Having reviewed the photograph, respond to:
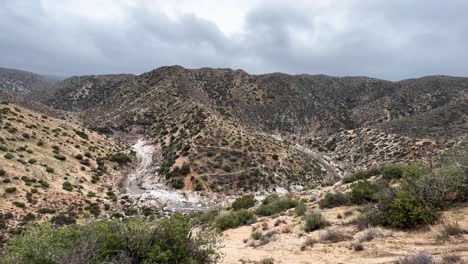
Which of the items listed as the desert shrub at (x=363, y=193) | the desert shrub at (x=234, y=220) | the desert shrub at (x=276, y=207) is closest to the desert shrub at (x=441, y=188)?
the desert shrub at (x=363, y=193)

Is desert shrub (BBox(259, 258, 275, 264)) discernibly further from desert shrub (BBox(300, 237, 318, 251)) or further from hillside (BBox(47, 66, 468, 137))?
hillside (BBox(47, 66, 468, 137))

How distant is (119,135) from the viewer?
2645 inches

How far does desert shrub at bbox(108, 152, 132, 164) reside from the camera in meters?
48.5

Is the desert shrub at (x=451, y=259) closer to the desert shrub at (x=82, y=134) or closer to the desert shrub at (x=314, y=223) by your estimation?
the desert shrub at (x=314, y=223)

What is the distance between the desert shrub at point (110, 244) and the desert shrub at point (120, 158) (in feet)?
134

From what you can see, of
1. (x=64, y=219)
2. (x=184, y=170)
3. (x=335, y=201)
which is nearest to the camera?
(x=335, y=201)

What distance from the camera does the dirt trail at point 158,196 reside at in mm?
36309

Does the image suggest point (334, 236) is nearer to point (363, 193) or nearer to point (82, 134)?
point (363, 193)

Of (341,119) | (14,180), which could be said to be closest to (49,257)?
(14,180)

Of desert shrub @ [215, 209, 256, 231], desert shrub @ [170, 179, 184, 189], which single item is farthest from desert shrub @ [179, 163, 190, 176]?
desert shrub @ [215, 209, 256, 231]

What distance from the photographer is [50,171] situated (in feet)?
116

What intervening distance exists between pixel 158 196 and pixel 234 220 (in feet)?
68.3

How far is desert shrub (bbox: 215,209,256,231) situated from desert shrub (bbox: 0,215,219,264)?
1026cm

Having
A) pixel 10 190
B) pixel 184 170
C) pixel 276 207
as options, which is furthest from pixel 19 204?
pixel 184 170
